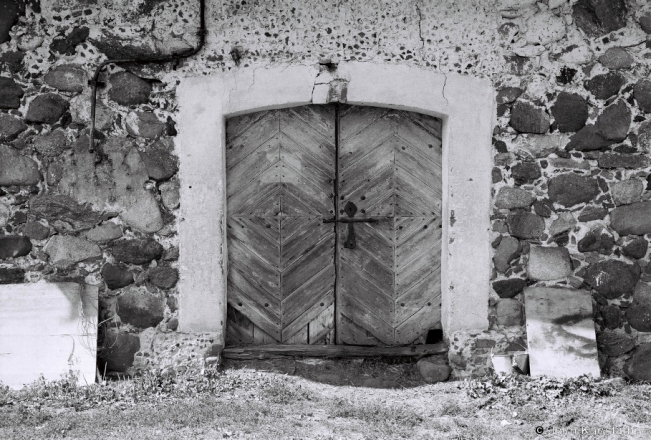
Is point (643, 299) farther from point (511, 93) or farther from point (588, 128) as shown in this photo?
point (511, 93)

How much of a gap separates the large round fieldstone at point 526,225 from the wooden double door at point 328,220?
0.52 metres

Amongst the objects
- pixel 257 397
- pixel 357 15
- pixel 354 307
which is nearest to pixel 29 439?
pixel 257 397

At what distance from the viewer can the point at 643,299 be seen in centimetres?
587

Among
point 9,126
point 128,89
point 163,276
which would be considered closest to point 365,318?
point 163,276

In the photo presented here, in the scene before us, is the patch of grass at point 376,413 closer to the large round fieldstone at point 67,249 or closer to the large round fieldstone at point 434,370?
the large round fieldstone at point 434,370

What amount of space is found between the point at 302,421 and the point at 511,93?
2.62 metres

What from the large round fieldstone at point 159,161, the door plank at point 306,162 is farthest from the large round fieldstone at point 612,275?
the large round fieldstone at point 159,161

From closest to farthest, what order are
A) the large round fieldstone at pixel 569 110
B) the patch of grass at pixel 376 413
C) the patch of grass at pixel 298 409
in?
the patch of grass at pixel 298 409
the patch of grass at pixel 376 413
the large round fieldstone at pixel 569 110

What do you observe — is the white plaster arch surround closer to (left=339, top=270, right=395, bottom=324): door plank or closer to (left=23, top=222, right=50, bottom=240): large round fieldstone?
(left=339, top=270, right=395, bottom=324): door plank

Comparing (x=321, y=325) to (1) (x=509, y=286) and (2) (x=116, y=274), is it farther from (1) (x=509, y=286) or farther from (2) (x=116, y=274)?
(2) (x=116, y=274)

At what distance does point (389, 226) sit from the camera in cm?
599

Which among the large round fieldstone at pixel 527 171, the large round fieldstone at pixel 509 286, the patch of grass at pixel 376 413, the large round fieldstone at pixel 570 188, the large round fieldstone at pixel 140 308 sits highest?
the large round fieldstone at pixel 527 171

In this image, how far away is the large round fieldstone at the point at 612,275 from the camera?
5852 mm

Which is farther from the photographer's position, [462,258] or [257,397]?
[462,258]
